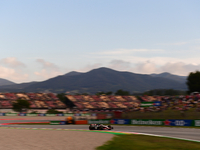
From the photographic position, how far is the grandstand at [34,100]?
3122 inches

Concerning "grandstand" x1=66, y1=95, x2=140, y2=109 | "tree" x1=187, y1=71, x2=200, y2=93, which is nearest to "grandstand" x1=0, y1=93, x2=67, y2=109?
"grandstand" x1=66, y1=95, x2=140, y2=109

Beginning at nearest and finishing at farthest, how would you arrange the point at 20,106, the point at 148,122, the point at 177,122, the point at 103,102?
the point at 177,122 → the point at 148,122 → the point at 20,106 → the point at 103,102

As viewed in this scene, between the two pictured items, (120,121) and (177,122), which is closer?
(177,122)

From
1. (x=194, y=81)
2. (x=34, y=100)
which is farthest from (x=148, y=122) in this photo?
(x=194, y=81)

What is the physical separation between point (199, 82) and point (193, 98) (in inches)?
1897

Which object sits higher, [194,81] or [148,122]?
[194,81]

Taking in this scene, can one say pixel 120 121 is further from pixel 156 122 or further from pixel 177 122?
pixel 177 122

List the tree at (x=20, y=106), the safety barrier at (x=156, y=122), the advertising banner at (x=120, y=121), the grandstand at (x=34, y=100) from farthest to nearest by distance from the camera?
the grandstand at (x=34, y=100) → the tree at (x=20, y=106) → the advertising banner at (x=120, y=121) → the safety barrier at (x=156, y=122)

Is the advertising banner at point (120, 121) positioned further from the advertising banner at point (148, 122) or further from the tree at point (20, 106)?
the tree at point (20, 106)

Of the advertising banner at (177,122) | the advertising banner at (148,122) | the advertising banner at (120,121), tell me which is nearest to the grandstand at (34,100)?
the advertising banner at (120,121)

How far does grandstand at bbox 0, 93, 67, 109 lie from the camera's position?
79.3 metres

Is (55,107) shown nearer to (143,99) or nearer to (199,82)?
(143,99)

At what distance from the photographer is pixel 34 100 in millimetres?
86812

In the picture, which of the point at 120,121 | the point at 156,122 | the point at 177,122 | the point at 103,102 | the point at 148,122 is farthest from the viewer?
the point at 103,102
